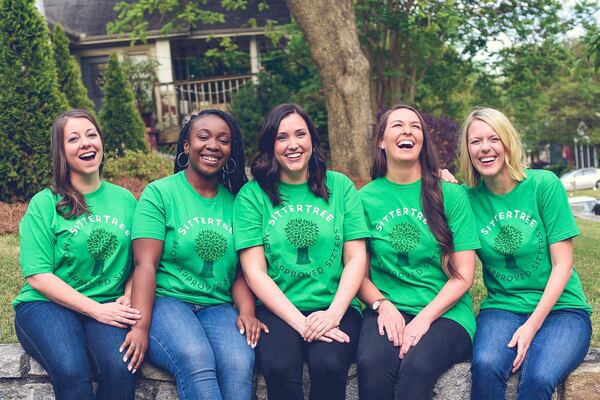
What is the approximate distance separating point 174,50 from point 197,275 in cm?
1698

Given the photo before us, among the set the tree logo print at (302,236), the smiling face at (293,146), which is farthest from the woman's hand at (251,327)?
the smiling face at (293,146)

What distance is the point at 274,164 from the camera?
12.7ft

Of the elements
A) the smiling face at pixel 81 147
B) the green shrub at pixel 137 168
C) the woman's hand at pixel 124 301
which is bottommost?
the woman's hand at pixel 124 301

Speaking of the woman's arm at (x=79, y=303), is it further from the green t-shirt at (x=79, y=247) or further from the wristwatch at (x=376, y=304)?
the wristwatch at (x=376, y=304)

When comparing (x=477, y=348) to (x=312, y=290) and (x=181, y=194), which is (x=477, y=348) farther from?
(x=181, y=194)

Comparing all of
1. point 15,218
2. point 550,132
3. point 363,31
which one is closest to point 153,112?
point 363,31

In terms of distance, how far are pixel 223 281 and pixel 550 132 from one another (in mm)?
35774

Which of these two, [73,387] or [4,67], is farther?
[4,67]

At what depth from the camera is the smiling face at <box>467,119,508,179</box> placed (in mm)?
3783

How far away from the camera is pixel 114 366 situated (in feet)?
11.1

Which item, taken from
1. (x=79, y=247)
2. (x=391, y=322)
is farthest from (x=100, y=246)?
(x=391, y=322)

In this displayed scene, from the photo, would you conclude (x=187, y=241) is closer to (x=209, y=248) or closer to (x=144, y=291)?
(x=209, y=248)

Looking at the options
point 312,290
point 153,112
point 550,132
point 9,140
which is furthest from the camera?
point 550,132

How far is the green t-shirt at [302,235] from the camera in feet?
12.1
